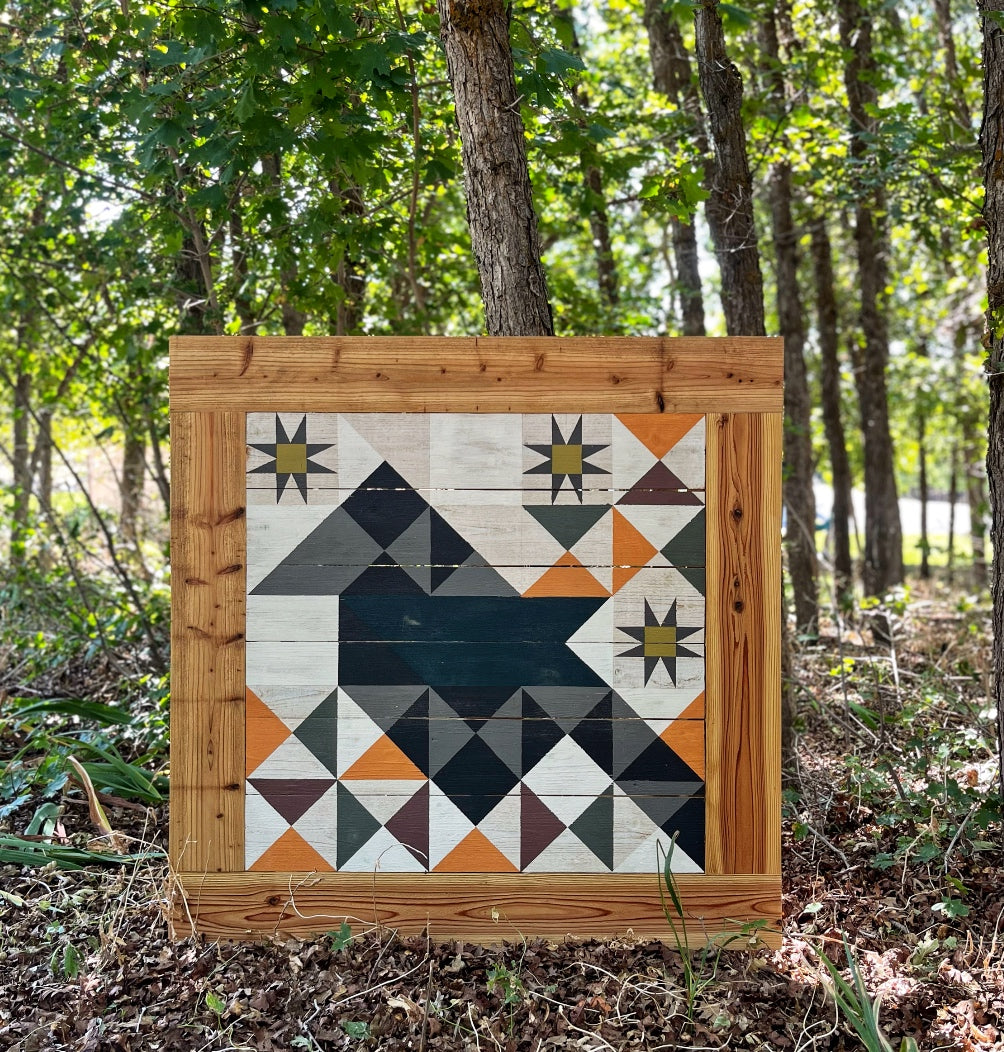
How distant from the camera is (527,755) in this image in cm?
304

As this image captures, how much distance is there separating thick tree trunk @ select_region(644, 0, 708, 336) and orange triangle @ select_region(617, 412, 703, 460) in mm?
4761

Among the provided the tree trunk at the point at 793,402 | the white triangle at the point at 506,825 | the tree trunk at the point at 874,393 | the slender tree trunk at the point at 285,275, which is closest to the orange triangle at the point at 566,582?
the white triangle at the point at 506,825

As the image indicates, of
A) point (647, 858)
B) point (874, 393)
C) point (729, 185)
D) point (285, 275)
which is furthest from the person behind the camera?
point (874, 393)

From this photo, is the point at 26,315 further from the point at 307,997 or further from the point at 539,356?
the point at 307,997

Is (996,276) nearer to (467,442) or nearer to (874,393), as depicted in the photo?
(467,442)

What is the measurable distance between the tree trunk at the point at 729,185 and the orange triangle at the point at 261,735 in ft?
10.6

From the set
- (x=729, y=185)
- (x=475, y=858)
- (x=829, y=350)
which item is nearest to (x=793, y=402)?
(x=829, y=350)

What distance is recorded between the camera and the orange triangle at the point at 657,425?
3051 millimetres

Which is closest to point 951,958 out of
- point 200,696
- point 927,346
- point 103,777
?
point 200,696

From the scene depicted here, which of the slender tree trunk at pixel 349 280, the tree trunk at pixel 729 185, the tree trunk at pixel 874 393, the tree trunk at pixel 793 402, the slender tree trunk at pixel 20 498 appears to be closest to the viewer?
the tree trunk at pixel 729 185

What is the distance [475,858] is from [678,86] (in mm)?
6926

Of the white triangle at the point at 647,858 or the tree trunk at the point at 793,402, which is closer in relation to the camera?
the white triangle at the point at 647,858

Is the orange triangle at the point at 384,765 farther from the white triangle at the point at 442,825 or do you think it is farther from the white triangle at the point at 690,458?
the white triangle at the point at 690,458

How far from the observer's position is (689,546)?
3053 mm
